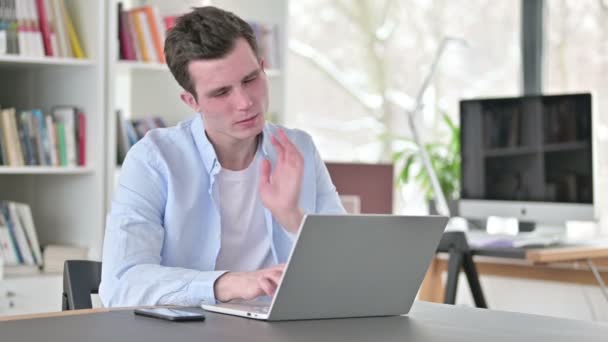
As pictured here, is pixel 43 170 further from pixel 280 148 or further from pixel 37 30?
pixel 280 148

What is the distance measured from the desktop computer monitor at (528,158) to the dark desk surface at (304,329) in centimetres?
216

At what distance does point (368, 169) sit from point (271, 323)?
9.21ft

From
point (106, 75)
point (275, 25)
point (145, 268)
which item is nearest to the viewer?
point (145, 268)

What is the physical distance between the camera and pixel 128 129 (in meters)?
4.00

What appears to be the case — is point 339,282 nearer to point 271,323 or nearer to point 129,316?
point 271,323

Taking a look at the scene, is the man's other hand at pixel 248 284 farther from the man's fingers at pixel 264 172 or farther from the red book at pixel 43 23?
the red book at pixel 43 23

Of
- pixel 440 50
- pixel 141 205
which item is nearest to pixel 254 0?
pixel 440 50

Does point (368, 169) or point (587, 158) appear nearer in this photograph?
point (587, 158)

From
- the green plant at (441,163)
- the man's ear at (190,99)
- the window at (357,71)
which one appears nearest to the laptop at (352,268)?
the man's ear at (190,99)

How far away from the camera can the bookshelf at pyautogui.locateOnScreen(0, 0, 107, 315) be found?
146 inches

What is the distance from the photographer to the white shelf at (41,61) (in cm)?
368

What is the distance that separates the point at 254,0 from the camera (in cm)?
435

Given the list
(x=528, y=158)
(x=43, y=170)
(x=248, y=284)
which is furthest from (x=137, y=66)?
(x=248, y=284)

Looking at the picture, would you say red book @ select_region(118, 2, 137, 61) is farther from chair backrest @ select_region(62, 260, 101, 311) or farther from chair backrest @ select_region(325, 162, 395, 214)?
chair backrest @ select_region(62, 260, 101, 311)
